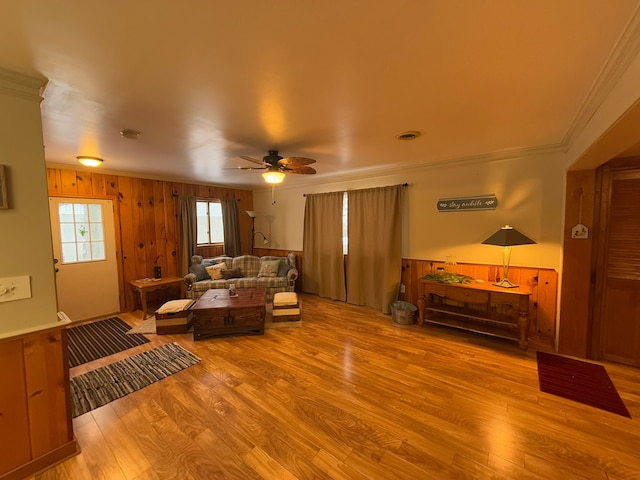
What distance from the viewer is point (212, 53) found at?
4.59 ft

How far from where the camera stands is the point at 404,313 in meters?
3.90

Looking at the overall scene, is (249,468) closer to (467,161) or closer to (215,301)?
(215,301)

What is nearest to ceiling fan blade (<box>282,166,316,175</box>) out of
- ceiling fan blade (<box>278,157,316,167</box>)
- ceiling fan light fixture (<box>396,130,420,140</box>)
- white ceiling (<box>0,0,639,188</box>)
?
ceiling fan blade (<box>278,157,316,167</box>)

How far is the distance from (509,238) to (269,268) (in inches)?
154

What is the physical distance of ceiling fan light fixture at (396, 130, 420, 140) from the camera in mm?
2660

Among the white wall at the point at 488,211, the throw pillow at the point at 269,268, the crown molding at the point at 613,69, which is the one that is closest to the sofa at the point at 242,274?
the throw pillow at the point at 269,268

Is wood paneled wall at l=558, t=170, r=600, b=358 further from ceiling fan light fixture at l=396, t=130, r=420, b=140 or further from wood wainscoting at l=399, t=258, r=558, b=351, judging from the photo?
ceiling fan light fixture at l=396, t=130, r=420, b=140

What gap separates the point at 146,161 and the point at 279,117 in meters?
2.65

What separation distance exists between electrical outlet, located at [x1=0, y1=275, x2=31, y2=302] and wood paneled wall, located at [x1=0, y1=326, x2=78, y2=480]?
9.6 inches

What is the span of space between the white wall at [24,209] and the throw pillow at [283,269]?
143 inches

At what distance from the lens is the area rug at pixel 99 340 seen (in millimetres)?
3115

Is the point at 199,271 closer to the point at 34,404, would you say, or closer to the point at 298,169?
the point at 298,169

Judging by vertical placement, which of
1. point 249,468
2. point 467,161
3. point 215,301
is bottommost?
point 249,468

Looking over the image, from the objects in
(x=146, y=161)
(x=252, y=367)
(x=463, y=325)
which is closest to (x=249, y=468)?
(x=252, y=367)
